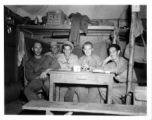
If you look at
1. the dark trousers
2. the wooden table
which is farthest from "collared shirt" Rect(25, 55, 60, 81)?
the wooden table

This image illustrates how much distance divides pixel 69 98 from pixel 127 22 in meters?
3.99

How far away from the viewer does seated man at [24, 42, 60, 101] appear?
291cm

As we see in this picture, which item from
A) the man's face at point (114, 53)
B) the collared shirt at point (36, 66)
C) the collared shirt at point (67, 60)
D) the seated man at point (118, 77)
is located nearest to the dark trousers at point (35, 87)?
the collared shirt at point (36, 66)

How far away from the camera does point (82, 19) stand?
399 centimetres

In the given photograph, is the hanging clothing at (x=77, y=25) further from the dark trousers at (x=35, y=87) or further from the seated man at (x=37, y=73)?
the dark trousers at (x=35, y=87)

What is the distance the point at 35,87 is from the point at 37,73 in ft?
1.40

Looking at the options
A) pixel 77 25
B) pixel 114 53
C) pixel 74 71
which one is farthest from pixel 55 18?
pixel 74 71

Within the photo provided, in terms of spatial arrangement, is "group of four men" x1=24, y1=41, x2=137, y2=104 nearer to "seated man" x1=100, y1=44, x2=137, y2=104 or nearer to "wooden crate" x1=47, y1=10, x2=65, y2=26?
"seated man" x1=100, y1=44, x2=137, y2=104
